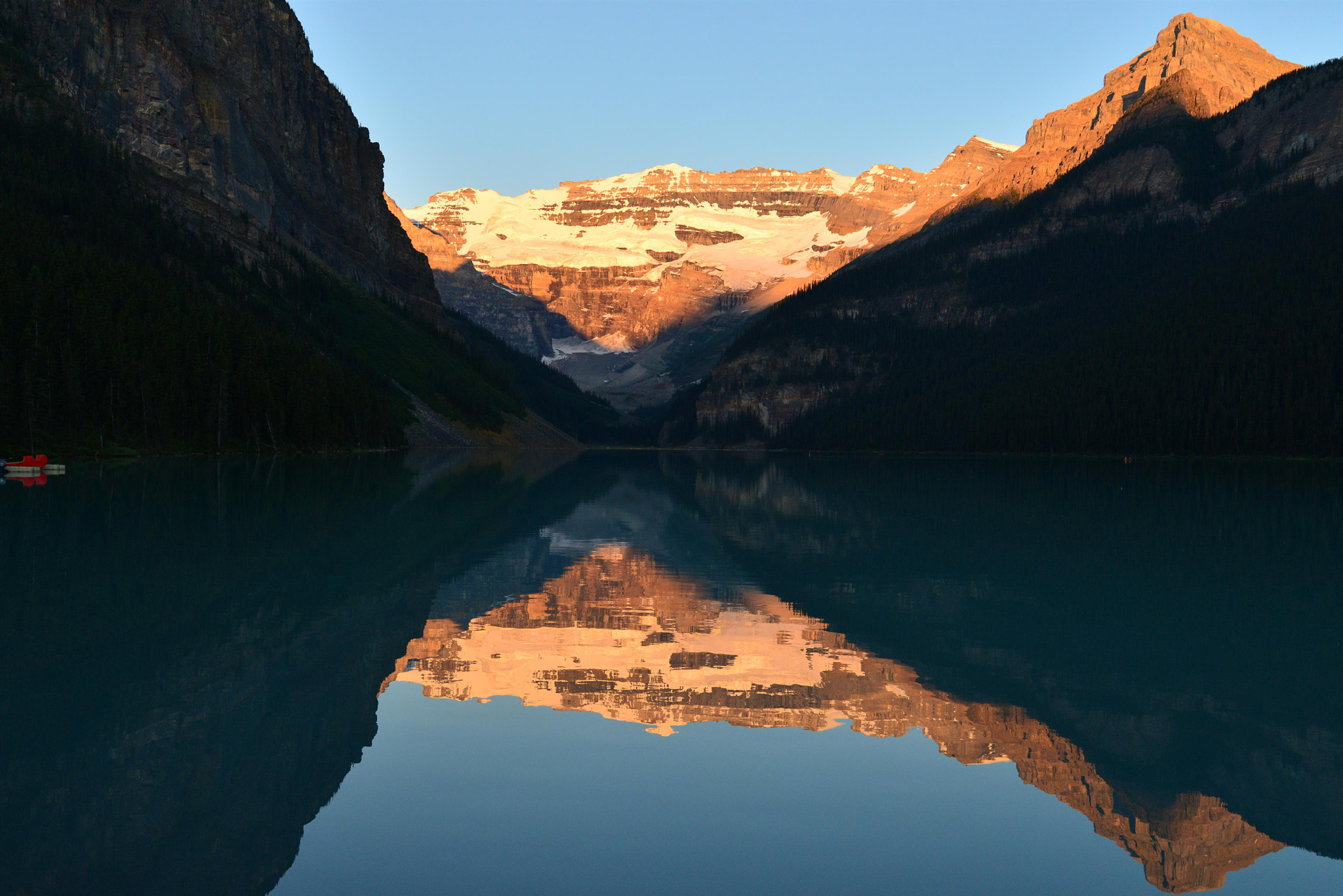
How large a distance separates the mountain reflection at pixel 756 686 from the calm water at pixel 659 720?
7 cm

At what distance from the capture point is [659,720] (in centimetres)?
1591

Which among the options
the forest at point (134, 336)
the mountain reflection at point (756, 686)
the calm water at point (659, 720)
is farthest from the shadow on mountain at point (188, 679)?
the forest at point (134, 336)

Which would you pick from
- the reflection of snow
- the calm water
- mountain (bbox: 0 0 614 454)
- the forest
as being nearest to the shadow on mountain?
the calm water

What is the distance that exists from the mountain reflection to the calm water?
0.07 meters

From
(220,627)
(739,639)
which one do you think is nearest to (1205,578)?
(739,639)

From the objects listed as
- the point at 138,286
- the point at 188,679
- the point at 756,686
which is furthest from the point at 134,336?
the point at 756,686

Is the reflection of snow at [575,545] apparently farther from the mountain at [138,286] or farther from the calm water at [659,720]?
the mountain at [138,286]

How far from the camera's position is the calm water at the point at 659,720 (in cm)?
Answer: 1049

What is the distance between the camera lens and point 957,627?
75.2ft

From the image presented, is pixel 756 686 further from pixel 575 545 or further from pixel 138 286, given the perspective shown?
pixel 138 286

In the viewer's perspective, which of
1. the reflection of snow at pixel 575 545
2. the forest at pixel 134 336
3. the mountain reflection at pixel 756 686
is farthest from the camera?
the forest at pixel 134 336

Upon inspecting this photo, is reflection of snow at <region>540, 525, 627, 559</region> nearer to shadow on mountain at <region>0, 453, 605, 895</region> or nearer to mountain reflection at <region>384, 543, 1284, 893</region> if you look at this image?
shadow on mountain at <region>0, 453, 605, 895</region>

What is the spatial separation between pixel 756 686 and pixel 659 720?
8.46ft

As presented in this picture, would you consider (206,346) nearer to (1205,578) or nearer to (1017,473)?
(1017,473)
